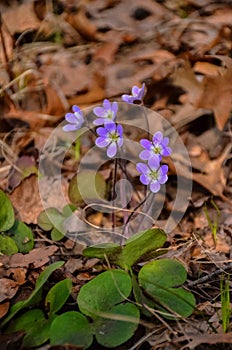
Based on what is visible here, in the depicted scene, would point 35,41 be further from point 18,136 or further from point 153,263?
point 153,263

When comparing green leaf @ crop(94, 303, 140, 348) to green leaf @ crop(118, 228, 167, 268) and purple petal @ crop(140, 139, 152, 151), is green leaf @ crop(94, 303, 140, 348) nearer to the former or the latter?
green leaf @ crop(118, 228, 167, 268)

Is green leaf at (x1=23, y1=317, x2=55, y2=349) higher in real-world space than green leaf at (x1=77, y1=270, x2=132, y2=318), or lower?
lower

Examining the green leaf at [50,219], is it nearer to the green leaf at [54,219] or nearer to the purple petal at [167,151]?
the green leaf at [54,219]

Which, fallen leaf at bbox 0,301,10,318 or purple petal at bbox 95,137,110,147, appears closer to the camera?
fallen leaf at bbox 0,301,10,318

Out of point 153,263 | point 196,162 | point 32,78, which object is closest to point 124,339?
point 153,263

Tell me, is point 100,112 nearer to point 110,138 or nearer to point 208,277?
point 110,138

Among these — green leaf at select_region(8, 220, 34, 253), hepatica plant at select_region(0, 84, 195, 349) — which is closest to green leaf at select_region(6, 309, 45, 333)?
hepatica plant at select_region(0, 84, 195, 349)

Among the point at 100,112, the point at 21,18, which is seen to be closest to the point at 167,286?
the point at 100,112

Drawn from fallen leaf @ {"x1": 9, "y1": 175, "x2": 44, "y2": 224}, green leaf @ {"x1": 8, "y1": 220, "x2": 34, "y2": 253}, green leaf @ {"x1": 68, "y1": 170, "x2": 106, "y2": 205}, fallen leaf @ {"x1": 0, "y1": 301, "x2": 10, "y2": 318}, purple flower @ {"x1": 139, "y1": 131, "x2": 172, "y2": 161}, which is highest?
purple flower @ {"x1": 139, "y1": 131, "x2": 172, "y2": 161}
